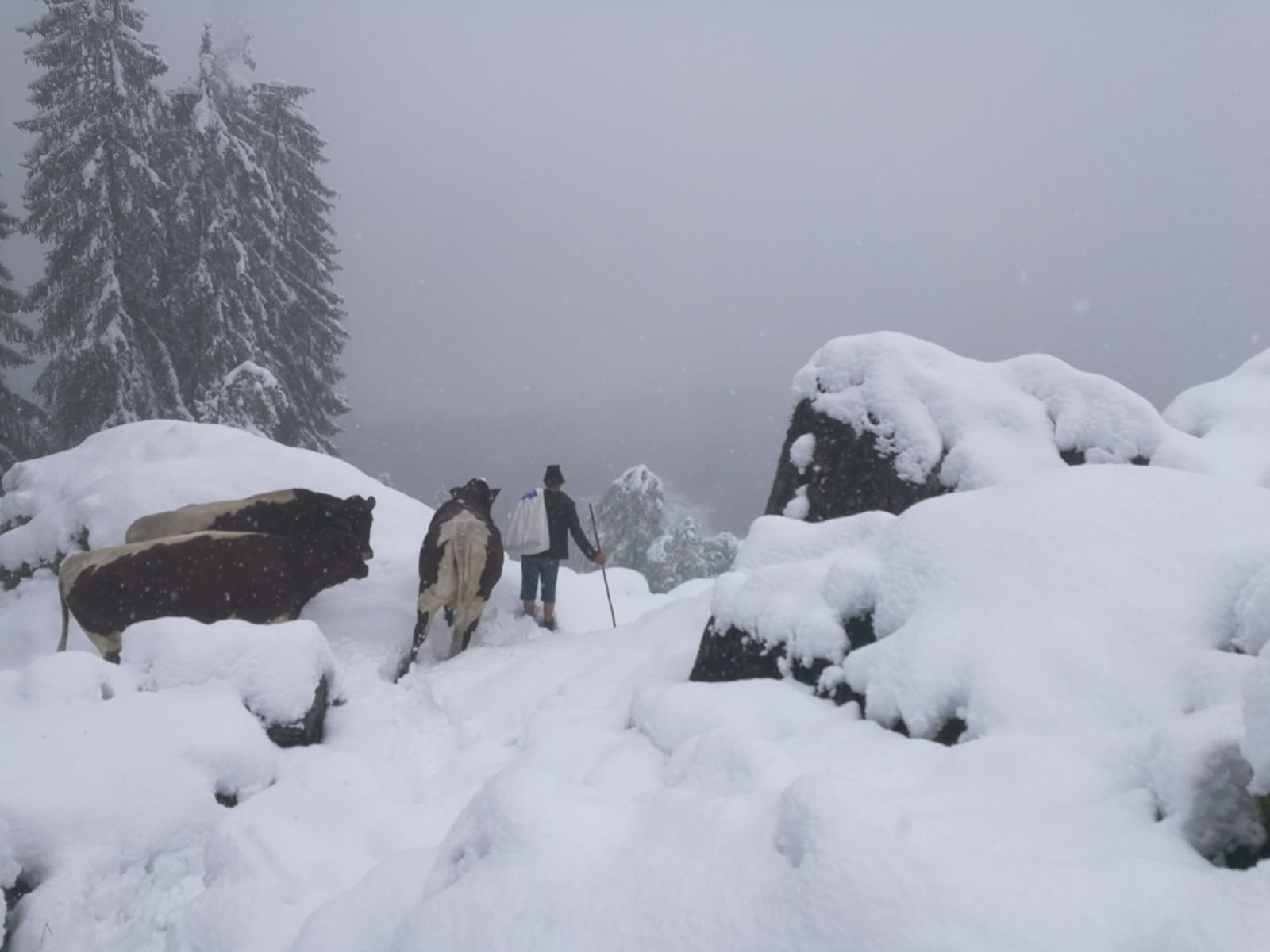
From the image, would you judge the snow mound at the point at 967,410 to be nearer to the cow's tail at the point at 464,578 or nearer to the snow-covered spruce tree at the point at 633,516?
the cow's tail at the point at 464,578

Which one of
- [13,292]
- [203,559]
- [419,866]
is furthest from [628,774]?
[13,292]

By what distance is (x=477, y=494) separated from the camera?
8.09 metres

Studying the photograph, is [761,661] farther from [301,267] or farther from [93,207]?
[301,267]

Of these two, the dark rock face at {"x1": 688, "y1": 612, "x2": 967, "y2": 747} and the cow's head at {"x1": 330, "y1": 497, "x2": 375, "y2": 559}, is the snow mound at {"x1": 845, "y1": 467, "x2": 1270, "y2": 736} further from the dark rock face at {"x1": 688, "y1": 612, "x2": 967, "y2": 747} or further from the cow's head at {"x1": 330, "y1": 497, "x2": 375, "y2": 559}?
the cow's head at {"x1": 330, "y1": 497, "x2": 375, "y2": 559}

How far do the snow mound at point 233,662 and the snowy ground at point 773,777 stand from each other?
0.13ft

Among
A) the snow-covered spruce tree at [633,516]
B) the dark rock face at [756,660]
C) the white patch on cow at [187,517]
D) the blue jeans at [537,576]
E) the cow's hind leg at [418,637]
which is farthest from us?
the snow-covered spruce tree at [633,516]

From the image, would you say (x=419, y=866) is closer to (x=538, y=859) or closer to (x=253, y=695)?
(x=538, y=859)

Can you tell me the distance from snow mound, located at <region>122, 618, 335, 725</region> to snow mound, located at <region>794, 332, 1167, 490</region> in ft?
18.1

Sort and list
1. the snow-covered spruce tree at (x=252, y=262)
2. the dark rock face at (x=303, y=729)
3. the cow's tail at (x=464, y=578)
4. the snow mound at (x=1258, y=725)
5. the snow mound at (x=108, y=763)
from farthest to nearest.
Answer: the snow-covered spruce tree at (x=252, y=262), the cow's tail at (x=464, y=578), the dark rock face at (x=303, y=729), the snow mound at (x=108, y=763), the snow mound at (x=1258, y=725)

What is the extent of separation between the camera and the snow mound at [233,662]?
4312mm

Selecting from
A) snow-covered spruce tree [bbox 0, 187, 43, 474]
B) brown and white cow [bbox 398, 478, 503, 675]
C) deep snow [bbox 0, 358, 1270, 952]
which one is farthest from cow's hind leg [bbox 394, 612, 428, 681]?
snow-covered spruce tree [bbox 0, 187, 43, 474]

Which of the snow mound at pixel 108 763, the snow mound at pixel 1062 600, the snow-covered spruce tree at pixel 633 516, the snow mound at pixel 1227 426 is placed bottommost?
the snow-covered spruce tree at pixel 633 516

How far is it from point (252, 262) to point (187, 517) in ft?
45.8

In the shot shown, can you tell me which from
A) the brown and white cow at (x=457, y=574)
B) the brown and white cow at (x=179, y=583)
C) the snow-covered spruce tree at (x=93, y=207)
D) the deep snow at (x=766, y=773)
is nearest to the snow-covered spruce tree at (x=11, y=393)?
the snow-covered spruce tree at (x=93, y=207)
